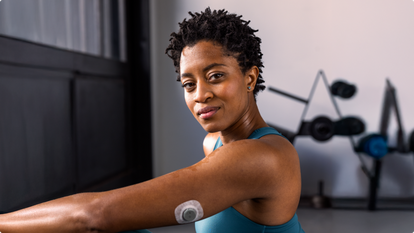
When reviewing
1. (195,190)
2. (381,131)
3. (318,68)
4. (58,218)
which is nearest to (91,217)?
(58,218)

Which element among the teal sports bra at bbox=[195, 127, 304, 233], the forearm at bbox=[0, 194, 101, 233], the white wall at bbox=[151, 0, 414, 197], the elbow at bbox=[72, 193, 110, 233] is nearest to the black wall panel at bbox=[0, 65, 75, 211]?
the forearm at bbox=[0, 194, 101, 233]

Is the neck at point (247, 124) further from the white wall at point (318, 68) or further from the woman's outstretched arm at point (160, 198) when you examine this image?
the white wall at point (318, 68)

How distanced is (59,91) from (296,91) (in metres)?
1.95

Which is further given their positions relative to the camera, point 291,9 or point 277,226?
point 291,9

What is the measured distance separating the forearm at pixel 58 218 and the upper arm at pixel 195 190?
0.13 feet

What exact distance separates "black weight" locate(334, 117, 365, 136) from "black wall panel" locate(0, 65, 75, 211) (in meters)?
2.04

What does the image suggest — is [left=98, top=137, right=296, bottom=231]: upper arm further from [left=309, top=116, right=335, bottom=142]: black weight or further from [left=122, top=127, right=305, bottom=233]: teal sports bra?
[left=309, top=116, right=335, bottom=142]: black weight

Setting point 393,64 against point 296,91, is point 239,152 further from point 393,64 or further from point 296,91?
point 393,64

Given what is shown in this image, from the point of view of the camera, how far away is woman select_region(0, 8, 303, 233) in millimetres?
656

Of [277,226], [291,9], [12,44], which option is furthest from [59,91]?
[291,9]

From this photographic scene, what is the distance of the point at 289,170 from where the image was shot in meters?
0.74

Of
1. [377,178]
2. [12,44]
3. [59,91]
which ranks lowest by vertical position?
[377,178]

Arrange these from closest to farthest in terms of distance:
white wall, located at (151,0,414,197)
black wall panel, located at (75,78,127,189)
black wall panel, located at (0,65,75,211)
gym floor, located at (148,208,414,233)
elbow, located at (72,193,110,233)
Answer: elbow, located at (72,193,110,233) → black wall panel, located at (0,65,75,211) → black wall panel, located at (75,78,127,189) → gym floor, located at (148,208,414,233) → white wall, located at (151,0,414,197)

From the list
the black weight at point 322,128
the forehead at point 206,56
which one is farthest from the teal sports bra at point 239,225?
the black weight at point 322,128
